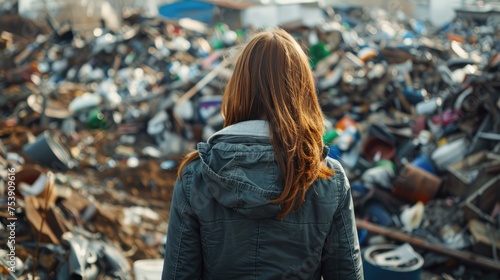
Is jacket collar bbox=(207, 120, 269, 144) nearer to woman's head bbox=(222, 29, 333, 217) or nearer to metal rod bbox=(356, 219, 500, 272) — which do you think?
woman's head bbox=(222, 29, 333, 217)

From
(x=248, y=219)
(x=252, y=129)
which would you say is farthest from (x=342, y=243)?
(x=252, y=129)

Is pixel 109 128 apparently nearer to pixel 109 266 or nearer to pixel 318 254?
pixel 109 266

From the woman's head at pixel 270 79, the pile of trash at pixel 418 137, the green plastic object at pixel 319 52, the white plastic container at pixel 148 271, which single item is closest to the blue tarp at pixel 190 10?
the pile of trash at pixel 418 137

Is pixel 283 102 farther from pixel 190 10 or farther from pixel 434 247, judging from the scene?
pixel 190 10

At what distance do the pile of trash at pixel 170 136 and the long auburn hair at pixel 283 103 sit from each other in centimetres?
36

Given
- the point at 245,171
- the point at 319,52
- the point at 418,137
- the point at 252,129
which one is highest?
the point at 252,129

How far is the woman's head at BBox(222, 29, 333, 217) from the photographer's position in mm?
1637

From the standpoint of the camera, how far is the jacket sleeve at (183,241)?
170cm

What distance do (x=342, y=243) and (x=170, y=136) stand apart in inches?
255

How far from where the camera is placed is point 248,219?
5.52 ft

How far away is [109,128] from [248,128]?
752 centimetres

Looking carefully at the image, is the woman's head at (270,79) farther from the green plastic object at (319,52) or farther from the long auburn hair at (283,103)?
the green plastic object at (319,52)

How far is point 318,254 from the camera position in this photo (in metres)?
1.76

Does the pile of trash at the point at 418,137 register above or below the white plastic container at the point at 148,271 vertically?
below
